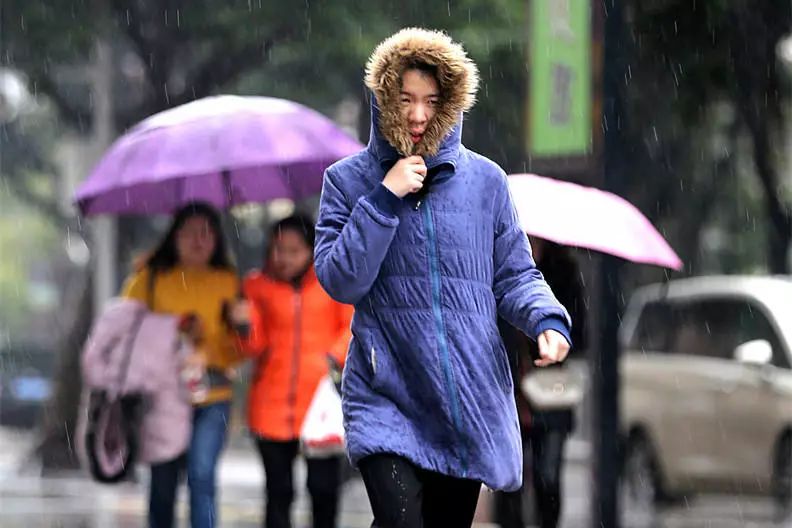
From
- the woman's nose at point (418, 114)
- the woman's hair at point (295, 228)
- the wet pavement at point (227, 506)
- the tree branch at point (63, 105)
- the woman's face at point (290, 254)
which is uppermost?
the tree branch at point (63, 105)

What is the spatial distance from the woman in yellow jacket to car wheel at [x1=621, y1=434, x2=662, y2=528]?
571 centimetres

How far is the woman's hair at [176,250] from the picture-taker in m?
8.05

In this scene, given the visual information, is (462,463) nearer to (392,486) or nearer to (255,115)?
(392,486)

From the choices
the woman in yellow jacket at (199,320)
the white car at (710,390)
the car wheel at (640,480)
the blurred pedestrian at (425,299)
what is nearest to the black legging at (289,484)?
the woman in yellow jacket at (199,320)

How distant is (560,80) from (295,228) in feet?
10.2

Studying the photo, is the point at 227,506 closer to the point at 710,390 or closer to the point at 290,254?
the point at 710,390

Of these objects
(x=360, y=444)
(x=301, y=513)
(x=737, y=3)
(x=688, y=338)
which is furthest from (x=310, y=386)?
(x=737, y=3)

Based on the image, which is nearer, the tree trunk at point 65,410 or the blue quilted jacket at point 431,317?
the blue quilted jacket at point 431,317

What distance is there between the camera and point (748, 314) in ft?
42.1

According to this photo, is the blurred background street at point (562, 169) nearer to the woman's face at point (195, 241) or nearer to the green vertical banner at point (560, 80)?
the green vertical banner at point (560, 80)

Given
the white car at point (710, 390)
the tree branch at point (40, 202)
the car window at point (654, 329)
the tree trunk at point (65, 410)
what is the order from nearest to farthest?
1. the white car at point (710, 390)
2. the car window at point (654, 329)
3. the tree trunk at point (65, 410)
4. the tree branch at point (40, 202)

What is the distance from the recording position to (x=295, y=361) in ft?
25.2

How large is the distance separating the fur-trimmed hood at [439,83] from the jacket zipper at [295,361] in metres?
3.06

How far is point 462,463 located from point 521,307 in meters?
0.42
